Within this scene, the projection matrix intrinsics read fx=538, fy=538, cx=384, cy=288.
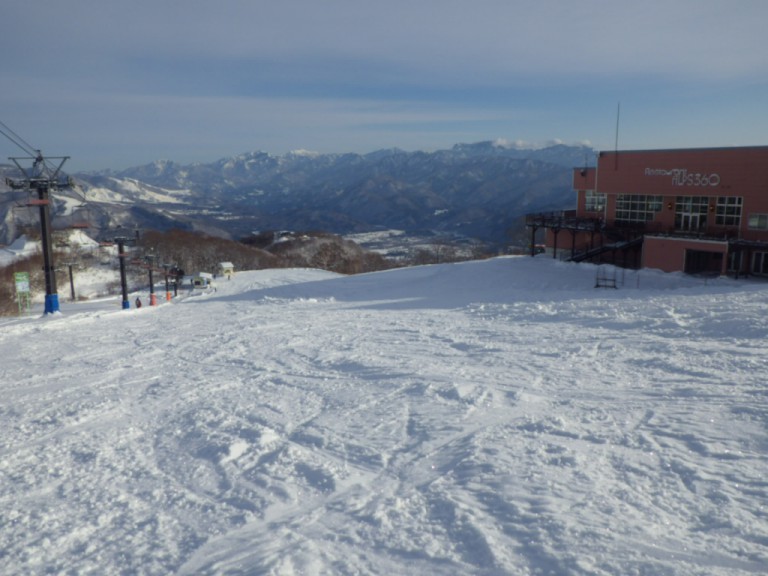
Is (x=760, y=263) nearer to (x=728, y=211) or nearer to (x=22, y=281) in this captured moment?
(x=728, y=211)

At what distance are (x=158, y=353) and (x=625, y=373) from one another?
10578 millimetres

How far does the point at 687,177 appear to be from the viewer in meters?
26.5

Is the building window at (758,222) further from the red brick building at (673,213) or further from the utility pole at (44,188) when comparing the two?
the utility pole at (44,188)

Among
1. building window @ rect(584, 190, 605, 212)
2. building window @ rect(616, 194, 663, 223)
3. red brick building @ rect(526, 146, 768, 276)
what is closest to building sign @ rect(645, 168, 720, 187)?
red brick building @ rect(526, 146, 768, 276)

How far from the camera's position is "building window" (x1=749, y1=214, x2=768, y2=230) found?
23.8 meters

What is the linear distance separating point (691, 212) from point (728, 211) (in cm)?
172

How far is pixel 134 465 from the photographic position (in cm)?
693

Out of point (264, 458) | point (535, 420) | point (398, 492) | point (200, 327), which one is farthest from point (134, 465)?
point (200, 327)

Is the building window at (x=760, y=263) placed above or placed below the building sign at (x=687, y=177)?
below

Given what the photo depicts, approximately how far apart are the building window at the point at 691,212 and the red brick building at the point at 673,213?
44 millimetres

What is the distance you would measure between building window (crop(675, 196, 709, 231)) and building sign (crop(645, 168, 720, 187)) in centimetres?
70

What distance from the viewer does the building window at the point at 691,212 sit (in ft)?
85.8

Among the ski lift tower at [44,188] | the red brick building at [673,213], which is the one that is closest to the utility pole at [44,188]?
the ski lift tower at [44,188]

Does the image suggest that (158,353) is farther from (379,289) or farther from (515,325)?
(379,289)
